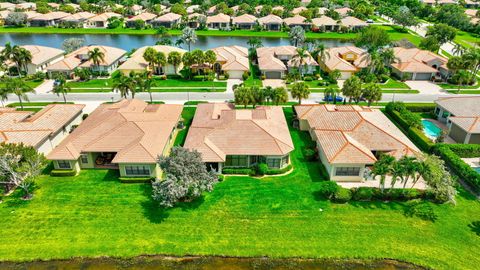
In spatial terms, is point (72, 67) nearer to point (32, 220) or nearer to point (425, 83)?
point (32, 220)

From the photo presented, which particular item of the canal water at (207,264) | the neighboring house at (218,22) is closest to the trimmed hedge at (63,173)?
the canal water at (207,264)

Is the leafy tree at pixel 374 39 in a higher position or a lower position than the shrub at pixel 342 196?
higher

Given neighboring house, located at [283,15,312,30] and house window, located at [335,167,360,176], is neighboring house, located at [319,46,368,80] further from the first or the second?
neighboring house, located at [283,15,312,30]

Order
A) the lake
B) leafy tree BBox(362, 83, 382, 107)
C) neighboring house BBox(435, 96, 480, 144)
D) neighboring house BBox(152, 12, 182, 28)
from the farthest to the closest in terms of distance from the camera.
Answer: neighboring house BBox(152, 12, 182, 28), the lake, leafy tree BBox(362, 83, 382, 107), neighboring house BBox(435, 96, 480, 144)

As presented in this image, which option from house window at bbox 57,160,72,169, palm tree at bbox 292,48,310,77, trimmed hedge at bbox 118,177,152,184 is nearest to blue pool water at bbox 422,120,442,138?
palm tree at bbox 292,48,310,77

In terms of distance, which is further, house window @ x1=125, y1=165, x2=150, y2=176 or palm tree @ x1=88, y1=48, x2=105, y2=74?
palm tree @ x1=88, y1=48, x2=105, y2=74

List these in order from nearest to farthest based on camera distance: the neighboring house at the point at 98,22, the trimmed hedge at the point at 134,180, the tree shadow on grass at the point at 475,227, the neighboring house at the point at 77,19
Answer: the tree shadow on grass at the point at 475,227
the trimmed hedge at the point at 134,180
the neighboring house at the point at 77,19
the neighboring house at the point at 98,22

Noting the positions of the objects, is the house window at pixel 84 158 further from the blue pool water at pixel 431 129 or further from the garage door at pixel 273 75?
the blue pool water at pixel 431 129
